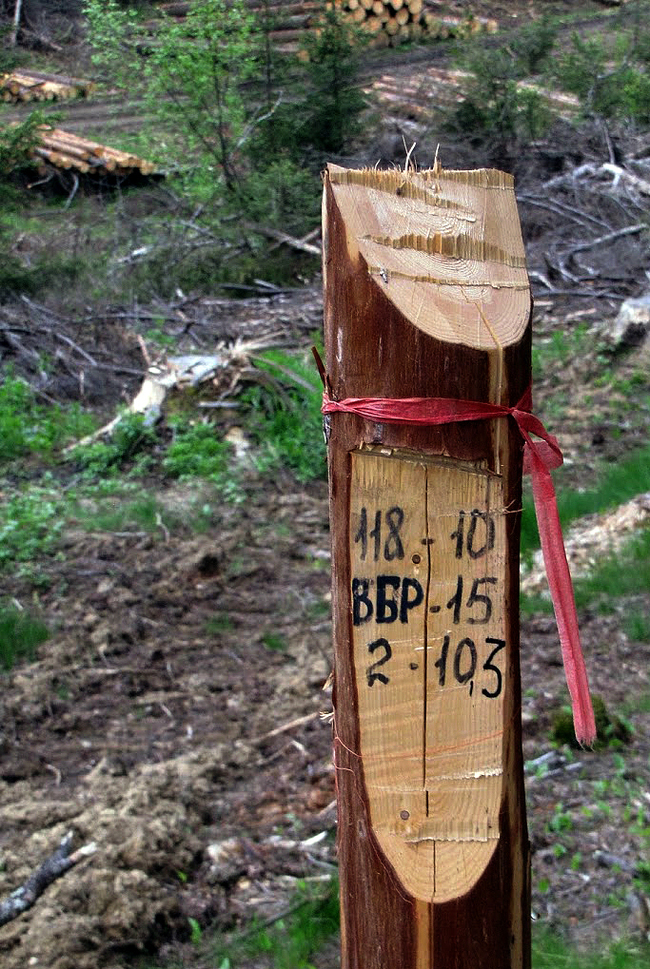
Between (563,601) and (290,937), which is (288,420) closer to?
(290,937)

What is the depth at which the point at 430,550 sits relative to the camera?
1703mm

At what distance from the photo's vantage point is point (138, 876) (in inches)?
138

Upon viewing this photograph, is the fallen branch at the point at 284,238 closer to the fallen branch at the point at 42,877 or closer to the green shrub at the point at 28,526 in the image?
the green shrub at the point at 28,526

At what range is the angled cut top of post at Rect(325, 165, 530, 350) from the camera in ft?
5.48

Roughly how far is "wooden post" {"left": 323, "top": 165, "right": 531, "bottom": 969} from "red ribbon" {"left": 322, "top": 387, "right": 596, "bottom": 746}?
20mm

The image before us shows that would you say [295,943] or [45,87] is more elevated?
[45,87]

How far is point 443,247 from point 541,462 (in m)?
0.43

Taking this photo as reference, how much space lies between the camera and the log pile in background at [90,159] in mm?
14766

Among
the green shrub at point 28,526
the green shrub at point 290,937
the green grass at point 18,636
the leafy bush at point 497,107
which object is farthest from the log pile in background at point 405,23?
the green shrub at point 290,937

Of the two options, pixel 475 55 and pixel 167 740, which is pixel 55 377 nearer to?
pixel 167 740

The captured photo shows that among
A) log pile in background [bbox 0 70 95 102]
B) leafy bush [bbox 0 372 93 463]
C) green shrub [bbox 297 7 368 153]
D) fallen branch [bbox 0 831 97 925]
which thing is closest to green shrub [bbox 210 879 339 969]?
fallen branch [bbox 0 831 97 925]

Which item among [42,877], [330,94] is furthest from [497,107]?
[42,877]

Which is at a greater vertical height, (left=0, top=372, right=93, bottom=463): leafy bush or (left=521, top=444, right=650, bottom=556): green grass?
(left=521, top=444, right=650, bottom=556): green grass

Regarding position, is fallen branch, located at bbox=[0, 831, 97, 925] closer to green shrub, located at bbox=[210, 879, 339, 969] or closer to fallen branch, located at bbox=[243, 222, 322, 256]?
green shrub, located at bbox=[210, 879, 339, 969]
